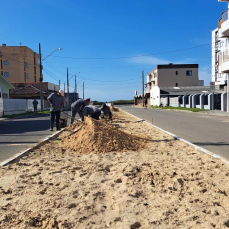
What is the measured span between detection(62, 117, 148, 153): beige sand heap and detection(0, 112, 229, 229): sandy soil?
0.38 metres

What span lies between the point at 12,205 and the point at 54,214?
0.63m

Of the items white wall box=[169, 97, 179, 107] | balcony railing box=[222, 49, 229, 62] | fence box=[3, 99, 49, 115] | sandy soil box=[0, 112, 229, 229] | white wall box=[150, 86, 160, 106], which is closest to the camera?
sandy soil box=[0, 112, 229, 229]

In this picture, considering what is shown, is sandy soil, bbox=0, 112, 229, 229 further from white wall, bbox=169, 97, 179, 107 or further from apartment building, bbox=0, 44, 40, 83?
apartment building, bbox=0, 44, 40, 83

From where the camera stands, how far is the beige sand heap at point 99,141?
653 centimetres

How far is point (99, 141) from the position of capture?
6.71m

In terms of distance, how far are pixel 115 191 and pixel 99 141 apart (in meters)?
3.16

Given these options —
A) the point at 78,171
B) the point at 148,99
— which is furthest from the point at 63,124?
the point at 148,99

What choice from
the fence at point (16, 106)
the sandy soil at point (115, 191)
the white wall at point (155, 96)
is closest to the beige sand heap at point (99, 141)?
the sandy soil at point (115, 191)

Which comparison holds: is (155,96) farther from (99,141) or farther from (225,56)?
(99,141)

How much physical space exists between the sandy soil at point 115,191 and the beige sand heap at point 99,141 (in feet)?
1.25

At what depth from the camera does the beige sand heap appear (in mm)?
6531

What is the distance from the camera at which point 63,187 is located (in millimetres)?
3771

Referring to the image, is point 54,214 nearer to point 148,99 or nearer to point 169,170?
point 169,170

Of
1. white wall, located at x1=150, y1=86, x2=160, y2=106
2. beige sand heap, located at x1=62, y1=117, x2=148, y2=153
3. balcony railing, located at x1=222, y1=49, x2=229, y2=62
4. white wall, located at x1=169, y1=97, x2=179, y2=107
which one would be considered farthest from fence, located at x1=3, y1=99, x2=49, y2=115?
white wall, located at x1=150, y1=86, x2=160, y2=106
